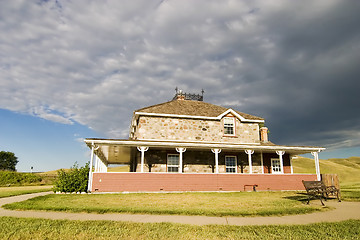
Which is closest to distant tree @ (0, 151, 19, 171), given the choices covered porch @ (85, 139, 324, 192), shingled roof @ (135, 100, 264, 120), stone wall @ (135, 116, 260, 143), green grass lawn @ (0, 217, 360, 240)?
covered porch @ (85, 139, 324, 192)

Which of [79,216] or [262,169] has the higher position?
[262,169]

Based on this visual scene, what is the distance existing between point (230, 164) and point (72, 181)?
11.9 m

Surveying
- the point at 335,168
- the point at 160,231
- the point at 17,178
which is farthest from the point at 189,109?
the point at 335,168

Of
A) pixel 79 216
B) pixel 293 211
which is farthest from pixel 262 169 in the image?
pixel 79 216

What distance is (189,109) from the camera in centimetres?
2206

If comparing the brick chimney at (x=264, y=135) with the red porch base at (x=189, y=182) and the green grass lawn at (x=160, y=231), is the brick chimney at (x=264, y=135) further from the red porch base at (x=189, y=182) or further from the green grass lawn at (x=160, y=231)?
the green grass lawn at (x=160, y=231)

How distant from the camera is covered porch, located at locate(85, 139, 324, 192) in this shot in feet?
51.8

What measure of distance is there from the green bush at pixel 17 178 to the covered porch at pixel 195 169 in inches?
711

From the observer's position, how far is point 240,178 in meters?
17.6

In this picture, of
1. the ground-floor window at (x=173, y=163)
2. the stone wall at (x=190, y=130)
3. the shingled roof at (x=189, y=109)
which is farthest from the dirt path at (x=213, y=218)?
the shingled roof at (x=189, y=109)

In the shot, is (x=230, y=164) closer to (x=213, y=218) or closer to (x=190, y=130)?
(x=190, y=130)

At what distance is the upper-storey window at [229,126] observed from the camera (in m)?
21.2

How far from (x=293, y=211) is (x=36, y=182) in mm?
33301

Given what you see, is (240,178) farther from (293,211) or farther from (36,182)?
(36,182)
